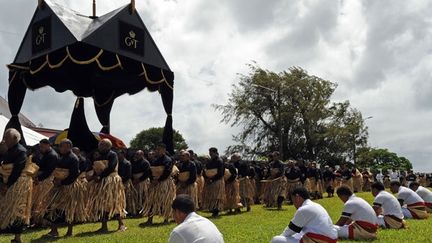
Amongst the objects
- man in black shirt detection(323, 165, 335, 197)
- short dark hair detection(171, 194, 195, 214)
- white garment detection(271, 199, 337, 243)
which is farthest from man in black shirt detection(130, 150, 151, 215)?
man in black shirt detection(323, 165, 335, 197)

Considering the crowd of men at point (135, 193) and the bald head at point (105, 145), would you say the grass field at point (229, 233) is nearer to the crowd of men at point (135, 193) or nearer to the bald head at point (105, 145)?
the crowd of men at point (135, 193)

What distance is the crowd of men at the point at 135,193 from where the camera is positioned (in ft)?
24.7

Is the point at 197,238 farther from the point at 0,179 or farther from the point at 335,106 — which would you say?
the point at 335,106

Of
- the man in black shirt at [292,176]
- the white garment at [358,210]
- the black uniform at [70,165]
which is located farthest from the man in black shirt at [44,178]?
the man in black shirt at [292,176]

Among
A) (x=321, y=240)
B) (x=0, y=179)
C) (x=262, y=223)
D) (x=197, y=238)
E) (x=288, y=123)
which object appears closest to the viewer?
(x=197, y=238)

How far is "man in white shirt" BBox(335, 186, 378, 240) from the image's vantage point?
7984 millimetres

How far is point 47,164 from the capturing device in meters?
8.64

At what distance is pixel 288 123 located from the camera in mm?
39750

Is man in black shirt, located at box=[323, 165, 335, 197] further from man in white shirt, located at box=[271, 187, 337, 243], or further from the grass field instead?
man in white shirt, located at box=[271, 187, 337, 243]

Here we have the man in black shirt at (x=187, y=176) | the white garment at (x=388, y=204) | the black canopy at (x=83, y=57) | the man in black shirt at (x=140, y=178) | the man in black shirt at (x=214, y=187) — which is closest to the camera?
the white garment at (x=388, y=204)

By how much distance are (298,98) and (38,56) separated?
29.2m

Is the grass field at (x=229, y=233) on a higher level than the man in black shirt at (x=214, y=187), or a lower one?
lower

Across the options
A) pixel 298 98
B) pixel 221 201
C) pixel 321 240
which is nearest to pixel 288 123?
pixel 298 98

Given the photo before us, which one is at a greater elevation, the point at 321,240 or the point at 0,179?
the point at 0,179
